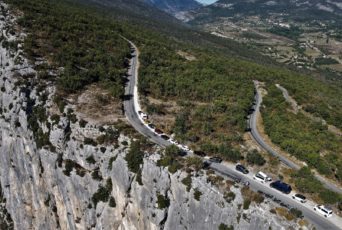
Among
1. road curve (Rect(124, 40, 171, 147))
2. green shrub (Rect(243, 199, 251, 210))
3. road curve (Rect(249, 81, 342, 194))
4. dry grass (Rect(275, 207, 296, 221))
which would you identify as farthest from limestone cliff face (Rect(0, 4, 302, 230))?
road curve (Rect(249, 81, 342, 194))

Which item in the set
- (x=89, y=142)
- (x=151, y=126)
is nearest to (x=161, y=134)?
(x=151, y=126)

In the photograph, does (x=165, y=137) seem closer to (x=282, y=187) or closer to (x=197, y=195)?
(x=197, y=195)

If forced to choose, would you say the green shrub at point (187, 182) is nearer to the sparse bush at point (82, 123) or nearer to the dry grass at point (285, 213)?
the dry grass at point (285, 213)

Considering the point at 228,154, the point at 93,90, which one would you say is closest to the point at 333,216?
the point at 228,154

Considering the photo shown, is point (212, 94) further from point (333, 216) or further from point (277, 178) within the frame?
point (333, 216)

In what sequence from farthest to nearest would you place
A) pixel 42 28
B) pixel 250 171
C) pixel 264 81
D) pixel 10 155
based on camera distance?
pixel 264 81 → pixel 42 28 → pixel 10 155 → pixel 250 171

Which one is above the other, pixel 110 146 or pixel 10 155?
pixel 110 146
